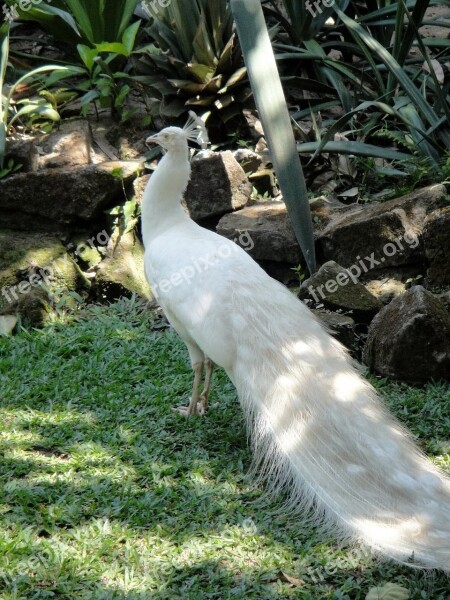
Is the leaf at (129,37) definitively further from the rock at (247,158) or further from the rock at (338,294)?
the rock at (338,294)

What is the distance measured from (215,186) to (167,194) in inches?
69.7

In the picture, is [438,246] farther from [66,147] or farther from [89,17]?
[89,17]

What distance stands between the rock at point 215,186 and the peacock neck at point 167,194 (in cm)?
162

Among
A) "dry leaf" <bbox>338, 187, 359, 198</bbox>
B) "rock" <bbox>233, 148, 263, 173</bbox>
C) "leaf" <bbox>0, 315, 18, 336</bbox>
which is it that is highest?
"rock" <bbox>233, 148, 263, 173</bbox>

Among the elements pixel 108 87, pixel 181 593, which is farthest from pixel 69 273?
pixel 181 593

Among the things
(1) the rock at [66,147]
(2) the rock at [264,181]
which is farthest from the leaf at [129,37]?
(2) the rock at [264,181]

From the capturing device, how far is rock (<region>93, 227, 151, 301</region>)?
6613mm

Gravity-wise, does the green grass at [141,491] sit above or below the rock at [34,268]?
below

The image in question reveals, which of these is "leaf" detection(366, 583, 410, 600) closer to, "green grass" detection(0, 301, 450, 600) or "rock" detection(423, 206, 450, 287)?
"green grass" detection(0, 301, 450, 600)

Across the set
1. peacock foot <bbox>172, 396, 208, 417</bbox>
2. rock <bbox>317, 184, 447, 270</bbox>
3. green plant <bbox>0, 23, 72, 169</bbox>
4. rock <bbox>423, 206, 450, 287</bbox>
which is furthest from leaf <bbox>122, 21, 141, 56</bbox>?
peacock foot <bbox>172, 396, 208, 417</bbox>

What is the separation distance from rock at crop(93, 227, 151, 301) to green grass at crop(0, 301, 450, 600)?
80cm

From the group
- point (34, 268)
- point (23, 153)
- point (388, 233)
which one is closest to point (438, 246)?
point (388, 233)

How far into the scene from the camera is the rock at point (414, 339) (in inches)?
196

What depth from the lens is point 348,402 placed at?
3.89 metres
